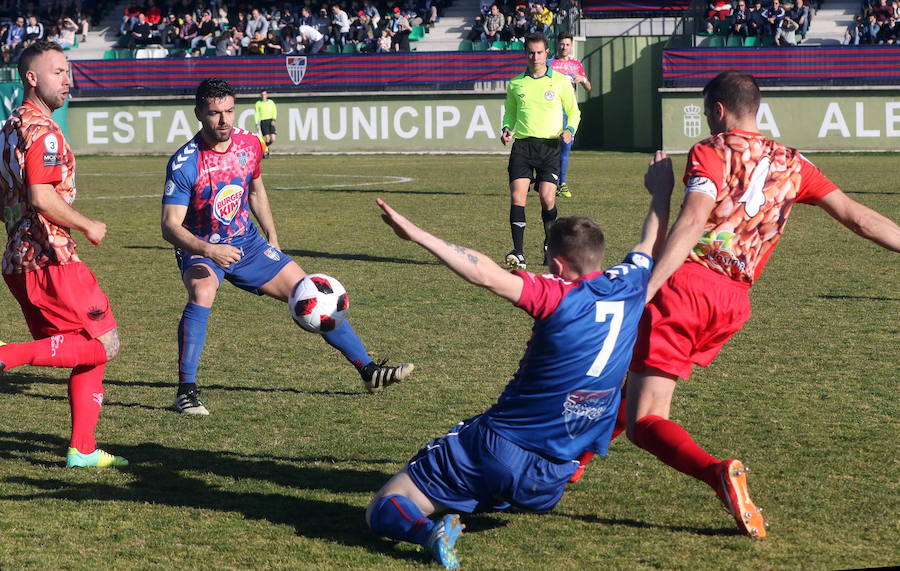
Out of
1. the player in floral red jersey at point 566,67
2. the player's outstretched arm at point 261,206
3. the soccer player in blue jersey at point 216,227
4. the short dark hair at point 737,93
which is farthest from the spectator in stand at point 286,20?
the short dark hair at point 737,93

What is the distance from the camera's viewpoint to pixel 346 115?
32625 millimetres

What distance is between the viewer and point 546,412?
13.5 feet

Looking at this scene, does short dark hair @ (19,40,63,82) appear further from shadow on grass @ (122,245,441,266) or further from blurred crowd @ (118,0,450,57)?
blurred crowd @ (118,0,450,57)

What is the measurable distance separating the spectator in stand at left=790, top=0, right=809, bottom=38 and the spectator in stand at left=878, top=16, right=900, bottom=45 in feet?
7.92


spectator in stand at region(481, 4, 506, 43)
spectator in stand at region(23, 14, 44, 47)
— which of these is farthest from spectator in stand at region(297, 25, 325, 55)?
spectator in stand at region(23, 14, 44, 47)

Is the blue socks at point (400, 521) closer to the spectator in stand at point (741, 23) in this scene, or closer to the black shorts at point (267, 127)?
the black shorts at point (267, 127)

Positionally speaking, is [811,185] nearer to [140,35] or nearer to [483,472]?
[483,472]

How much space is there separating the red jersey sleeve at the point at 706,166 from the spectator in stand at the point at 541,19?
101 ft

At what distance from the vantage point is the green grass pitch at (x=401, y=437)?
14.2 feet

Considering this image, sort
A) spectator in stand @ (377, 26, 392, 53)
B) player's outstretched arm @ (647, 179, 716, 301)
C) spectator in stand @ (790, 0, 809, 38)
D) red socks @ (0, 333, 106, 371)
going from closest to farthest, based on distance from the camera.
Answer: player's outstretched arm @ (647, 179, 716, 301) → red socks @ (0, 333, 106, 371) → spectator in stand @ (790, 0, 809, 38) → spectator in stand @ (377, 26, 392, 53)

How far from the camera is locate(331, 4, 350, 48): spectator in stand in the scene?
35.8 m

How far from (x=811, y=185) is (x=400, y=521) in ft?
7.20

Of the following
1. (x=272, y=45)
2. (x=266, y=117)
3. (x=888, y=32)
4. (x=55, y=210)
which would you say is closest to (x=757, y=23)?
(x=888, y=32)

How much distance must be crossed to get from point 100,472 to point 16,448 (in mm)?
720
